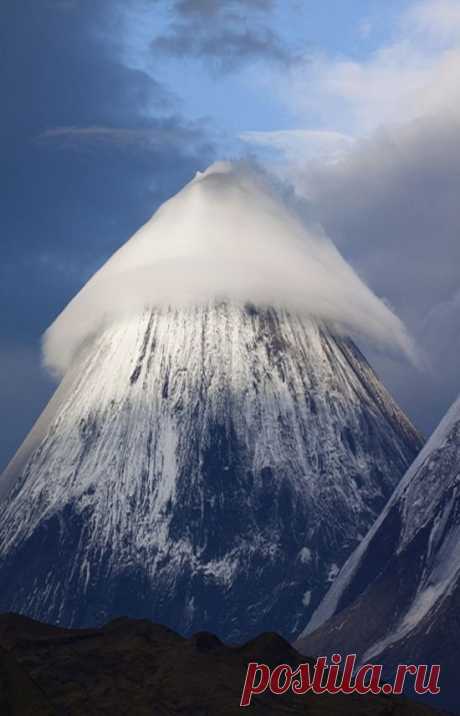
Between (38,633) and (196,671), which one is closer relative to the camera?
(196,671)

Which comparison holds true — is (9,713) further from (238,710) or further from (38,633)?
(38,633)

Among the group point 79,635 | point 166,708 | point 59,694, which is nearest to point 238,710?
point 166,708

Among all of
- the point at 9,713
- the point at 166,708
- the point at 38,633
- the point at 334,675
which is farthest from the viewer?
the point at 38,633

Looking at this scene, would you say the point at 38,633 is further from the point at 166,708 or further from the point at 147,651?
the point at 166,708

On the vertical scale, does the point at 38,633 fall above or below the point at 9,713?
above

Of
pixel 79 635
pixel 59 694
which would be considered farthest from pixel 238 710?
pixel 79 635

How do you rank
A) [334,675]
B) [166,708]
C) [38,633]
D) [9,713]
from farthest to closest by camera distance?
1. [38,633]
2. [334,675]
3. [166,708]
4. [9,713]
